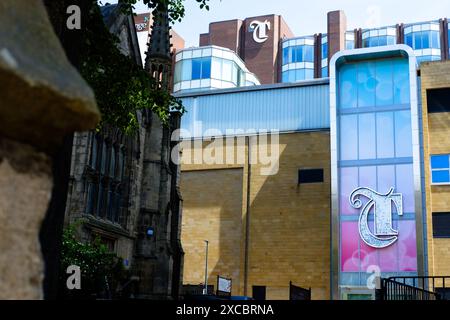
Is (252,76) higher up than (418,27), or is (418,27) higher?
(418,27)

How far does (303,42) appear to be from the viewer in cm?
7956

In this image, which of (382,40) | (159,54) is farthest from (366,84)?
(382,40)

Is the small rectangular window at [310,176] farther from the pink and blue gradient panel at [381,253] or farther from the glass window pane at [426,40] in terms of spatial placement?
the glass window pane at [426,40]

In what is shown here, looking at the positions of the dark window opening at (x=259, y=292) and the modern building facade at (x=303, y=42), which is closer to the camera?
the dark window opening at (x=259, y=292)

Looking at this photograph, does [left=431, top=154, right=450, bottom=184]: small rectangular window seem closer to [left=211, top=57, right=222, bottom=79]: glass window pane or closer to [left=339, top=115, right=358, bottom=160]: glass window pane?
[left=339, top=115, right=358, bottom=160]: glass window pane

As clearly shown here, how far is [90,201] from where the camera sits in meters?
26.0

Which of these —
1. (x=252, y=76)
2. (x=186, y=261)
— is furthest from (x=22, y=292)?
(x=252, y=76)

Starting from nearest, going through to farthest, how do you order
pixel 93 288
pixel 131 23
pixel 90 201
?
1. pixel 93 288
2. pixel 90 201
3. pixel 131 23

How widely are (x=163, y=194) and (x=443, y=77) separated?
1982cm

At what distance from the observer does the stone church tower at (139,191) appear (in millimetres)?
26422

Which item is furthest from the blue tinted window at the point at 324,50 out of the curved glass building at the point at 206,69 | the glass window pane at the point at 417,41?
the curved glass building at the point at 206,69

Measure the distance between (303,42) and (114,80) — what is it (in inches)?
2773

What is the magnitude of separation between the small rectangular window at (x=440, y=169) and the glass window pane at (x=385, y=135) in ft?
8.83

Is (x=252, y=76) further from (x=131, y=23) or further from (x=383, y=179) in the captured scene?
(x=131, y=23)
